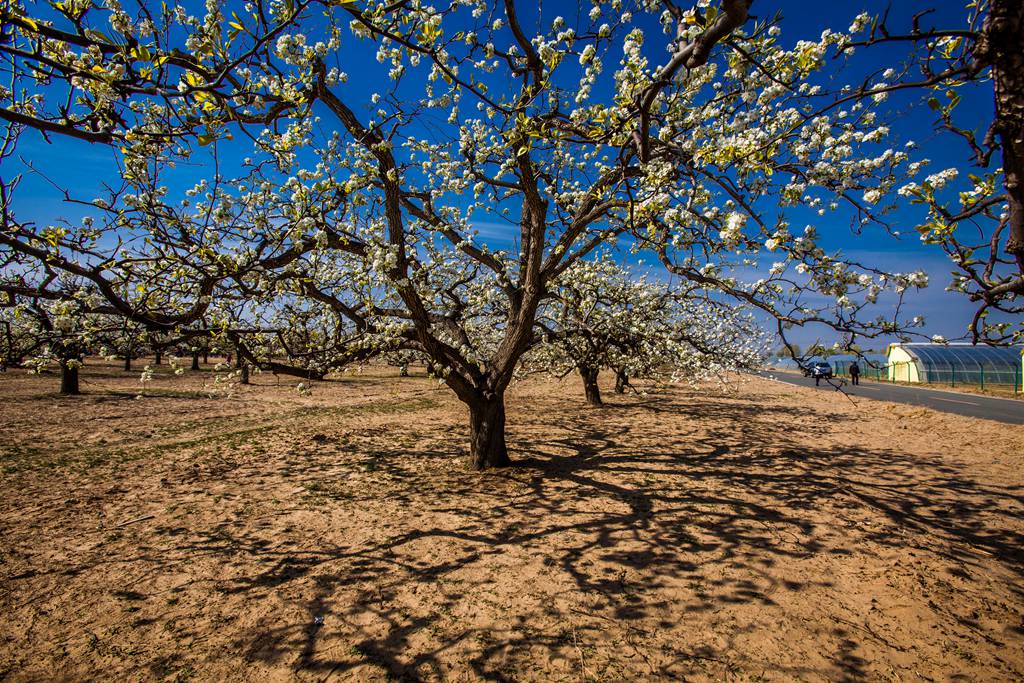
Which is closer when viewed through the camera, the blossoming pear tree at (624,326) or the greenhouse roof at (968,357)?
the blossoming pear tree at (624,326)

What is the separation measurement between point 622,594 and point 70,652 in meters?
4.83

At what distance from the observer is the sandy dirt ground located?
11.7ft

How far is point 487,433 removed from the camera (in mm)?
7898

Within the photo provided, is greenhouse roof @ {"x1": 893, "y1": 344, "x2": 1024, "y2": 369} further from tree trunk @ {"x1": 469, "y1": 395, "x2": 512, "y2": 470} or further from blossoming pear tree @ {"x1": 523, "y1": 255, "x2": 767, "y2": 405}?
tree trunk @ {"x1": 469, "y1": 395, "x2": 512, "y2": 470}

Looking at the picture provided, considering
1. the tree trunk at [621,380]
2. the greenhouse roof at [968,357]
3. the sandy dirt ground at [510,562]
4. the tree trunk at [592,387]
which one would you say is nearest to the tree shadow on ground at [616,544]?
the sandy dirt ground at [510,562]

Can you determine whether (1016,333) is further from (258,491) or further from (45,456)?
(45,456)

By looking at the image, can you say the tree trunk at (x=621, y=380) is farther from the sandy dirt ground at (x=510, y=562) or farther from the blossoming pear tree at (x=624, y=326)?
the sandy dirt ground at (x=510, y=562)

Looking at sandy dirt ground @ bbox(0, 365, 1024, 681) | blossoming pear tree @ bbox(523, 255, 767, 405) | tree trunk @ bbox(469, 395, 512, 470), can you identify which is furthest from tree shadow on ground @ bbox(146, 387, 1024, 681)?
blossoming pear tree @ bbox(523, 255, 767, 405)

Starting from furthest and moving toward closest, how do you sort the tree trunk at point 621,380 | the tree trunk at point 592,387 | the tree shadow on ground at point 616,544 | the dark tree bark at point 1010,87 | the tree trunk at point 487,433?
A: the tree trunk at point 621,380 < the tree trunk at point 592,387 < the tree trunk at point 487,433 < the tree shadow on ground at point 616,544 < the dark tree bark at point 1010,87

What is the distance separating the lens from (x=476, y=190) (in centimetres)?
658

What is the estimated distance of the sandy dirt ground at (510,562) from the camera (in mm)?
3566

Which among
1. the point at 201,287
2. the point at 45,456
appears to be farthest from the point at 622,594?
the point at 45,456

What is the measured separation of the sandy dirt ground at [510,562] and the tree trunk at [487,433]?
0.47 m

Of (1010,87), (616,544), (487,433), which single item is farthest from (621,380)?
(1010,87)
